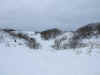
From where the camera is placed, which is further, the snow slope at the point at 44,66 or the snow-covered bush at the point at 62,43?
the snow-covered bush at the point at 62,43

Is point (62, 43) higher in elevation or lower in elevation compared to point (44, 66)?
higher

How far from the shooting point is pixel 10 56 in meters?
4.50

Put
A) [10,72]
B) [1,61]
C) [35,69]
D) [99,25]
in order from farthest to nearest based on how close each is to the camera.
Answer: [99,25], [1,61], [35,69], [10,72]

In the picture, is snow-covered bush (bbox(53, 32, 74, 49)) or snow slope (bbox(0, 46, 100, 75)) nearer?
snow slope (bbox(0, 46, 100, 75))

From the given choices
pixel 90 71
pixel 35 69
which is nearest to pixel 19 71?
pixel 35 69

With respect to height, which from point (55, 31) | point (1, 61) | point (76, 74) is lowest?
point (76, 74)

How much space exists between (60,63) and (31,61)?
3.43 feet

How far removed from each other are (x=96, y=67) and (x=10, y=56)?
124 inches

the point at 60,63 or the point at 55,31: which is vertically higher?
the point at 55,31

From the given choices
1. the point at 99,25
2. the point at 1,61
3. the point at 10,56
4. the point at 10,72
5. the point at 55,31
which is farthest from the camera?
the point at 55,31

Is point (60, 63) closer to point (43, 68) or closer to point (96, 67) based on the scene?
point (43, 68)

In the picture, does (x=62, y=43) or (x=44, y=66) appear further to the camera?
(x=62, y=43)

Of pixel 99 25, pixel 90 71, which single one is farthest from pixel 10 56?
pixel 99 25

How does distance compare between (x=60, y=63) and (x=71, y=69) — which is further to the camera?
(x=60, y=63)
